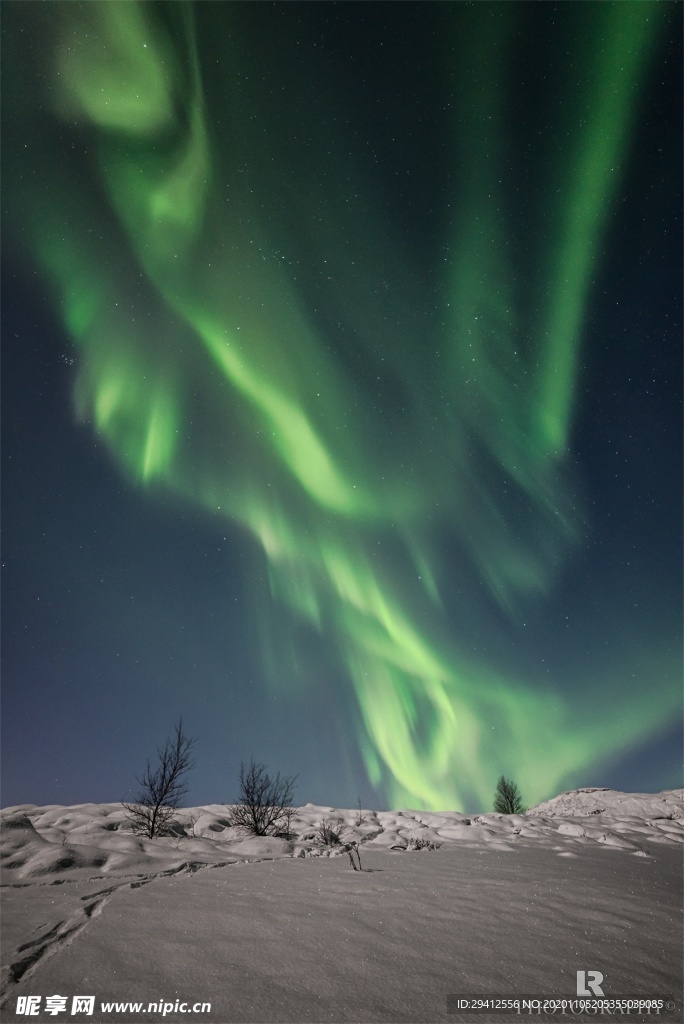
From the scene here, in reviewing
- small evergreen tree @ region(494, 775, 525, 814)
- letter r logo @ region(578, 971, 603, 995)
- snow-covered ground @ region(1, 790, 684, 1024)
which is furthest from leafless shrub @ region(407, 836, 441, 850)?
small evergreen tree @ region(494, 775, 525, 814)

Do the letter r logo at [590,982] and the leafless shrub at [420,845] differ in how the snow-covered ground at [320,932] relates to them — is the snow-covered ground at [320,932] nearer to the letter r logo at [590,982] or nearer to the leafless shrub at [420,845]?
the letter r logo at [590,982]

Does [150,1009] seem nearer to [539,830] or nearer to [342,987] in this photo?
A: [342,987]

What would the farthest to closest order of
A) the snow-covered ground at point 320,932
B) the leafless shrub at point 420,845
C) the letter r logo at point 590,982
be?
1. the leafless shrub at point 420,845
2. the letter r logo at point 590,982
3. the snow-covered ground at point 320,932

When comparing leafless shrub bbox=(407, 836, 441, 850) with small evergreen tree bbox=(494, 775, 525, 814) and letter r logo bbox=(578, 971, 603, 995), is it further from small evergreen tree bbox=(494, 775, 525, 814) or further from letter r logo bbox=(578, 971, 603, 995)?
small evergreen tree bbox=(494, 775, 525, 814)

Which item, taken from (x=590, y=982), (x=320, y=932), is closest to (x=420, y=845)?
(x=320, y=932)

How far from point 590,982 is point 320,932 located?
151cm

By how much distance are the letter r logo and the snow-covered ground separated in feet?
0.12

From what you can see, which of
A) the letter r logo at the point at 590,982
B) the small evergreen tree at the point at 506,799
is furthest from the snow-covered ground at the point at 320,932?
the small evergreen tree at the point at 506,799

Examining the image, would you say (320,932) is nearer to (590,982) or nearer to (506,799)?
(590,982)

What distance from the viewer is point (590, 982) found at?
2.24 m

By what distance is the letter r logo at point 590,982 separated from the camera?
7.07 feet

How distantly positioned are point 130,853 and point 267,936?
424 centimetres

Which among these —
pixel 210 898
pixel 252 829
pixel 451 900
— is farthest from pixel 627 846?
pixel 252 829

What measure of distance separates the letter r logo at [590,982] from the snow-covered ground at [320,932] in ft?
0.12
